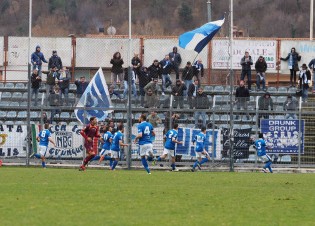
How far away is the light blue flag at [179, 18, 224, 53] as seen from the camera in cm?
4159

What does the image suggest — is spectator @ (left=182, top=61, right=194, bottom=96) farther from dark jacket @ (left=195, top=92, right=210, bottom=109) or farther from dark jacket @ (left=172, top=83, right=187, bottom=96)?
dark jacket @ (left=195, top=92, right=210, bottom=109)

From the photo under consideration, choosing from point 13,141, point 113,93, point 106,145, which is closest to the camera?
point 106,145

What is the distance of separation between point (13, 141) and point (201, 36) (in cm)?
817

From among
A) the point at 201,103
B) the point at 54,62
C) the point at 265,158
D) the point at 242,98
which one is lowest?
the point at 265,158

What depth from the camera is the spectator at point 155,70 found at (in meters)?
45.6

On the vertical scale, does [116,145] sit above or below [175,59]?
below

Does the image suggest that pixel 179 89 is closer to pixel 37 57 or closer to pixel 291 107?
pixel 291 107

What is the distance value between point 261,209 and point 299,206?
1.23 metres

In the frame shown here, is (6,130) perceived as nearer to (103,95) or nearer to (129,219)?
(103,95)

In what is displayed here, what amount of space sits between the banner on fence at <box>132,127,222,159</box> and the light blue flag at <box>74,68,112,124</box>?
1.49 m

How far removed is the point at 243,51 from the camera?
50.8 meters

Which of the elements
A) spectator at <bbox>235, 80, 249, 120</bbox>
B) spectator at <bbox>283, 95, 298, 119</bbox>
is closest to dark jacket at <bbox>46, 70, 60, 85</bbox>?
spectator at <bbox>235, 80, 249, 120</bbox>

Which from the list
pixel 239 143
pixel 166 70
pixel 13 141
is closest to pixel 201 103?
pixel 239 143

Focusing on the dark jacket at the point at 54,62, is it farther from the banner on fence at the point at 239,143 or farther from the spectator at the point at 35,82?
the banner on fence at the point at 239,143
